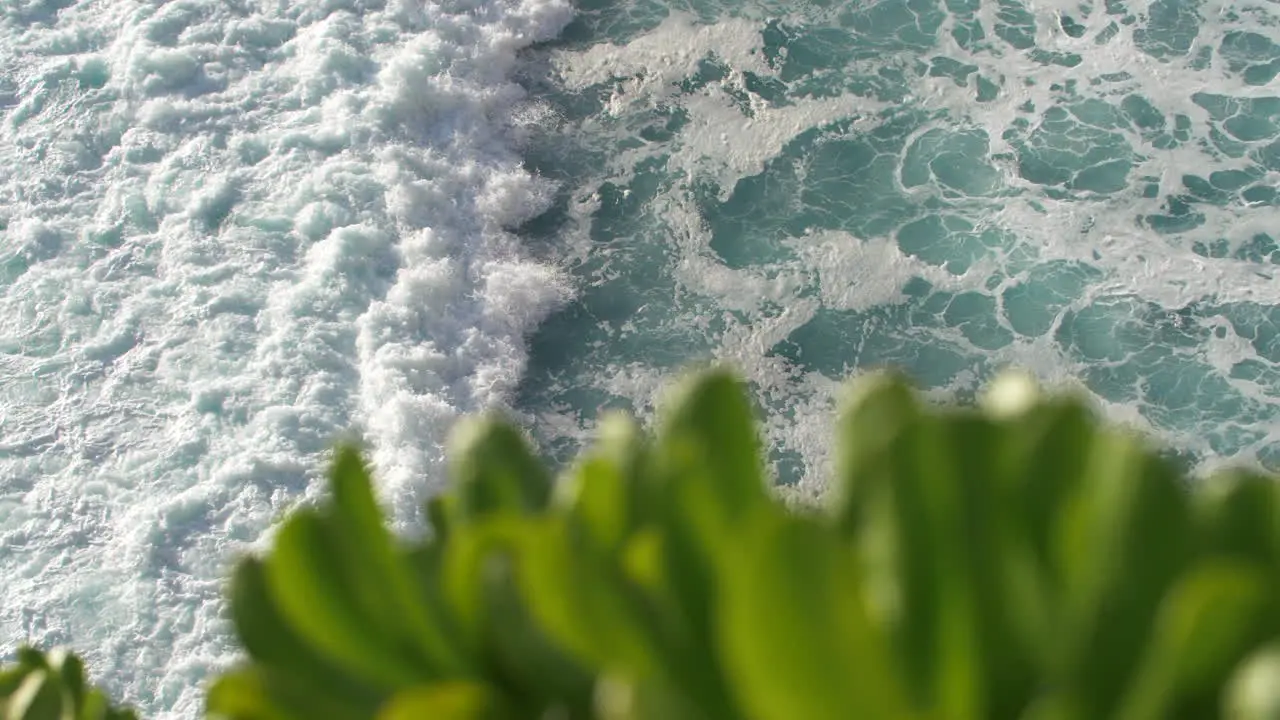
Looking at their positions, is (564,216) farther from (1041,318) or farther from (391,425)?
(1041,318)

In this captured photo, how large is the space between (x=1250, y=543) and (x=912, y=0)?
7626mm

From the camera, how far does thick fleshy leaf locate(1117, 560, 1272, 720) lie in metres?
0.55

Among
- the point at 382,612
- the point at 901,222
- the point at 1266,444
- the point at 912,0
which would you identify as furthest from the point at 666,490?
the point at 912,0

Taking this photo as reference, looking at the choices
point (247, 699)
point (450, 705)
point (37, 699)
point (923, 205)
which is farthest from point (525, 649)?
point (923, 205)

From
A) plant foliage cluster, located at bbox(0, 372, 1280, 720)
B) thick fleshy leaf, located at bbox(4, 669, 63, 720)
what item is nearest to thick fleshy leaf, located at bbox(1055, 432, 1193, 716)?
plant foliage cluster, located at bbox(0, 372, 1280, 720)

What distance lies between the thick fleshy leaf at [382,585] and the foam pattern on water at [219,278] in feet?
15.8

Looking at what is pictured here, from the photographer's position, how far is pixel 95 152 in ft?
23.0

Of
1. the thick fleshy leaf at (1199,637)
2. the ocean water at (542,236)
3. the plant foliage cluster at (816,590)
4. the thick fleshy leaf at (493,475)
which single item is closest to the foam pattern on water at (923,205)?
the ocean water at (542,236)

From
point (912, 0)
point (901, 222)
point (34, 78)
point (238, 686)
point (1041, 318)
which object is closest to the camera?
point (238, 686)

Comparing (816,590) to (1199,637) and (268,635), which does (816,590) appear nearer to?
(1199,637)

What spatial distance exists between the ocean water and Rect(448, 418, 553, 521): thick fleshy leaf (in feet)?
15.7

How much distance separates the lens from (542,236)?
6.83m

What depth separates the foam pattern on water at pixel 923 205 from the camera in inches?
240

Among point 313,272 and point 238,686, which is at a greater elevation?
point 238,686
